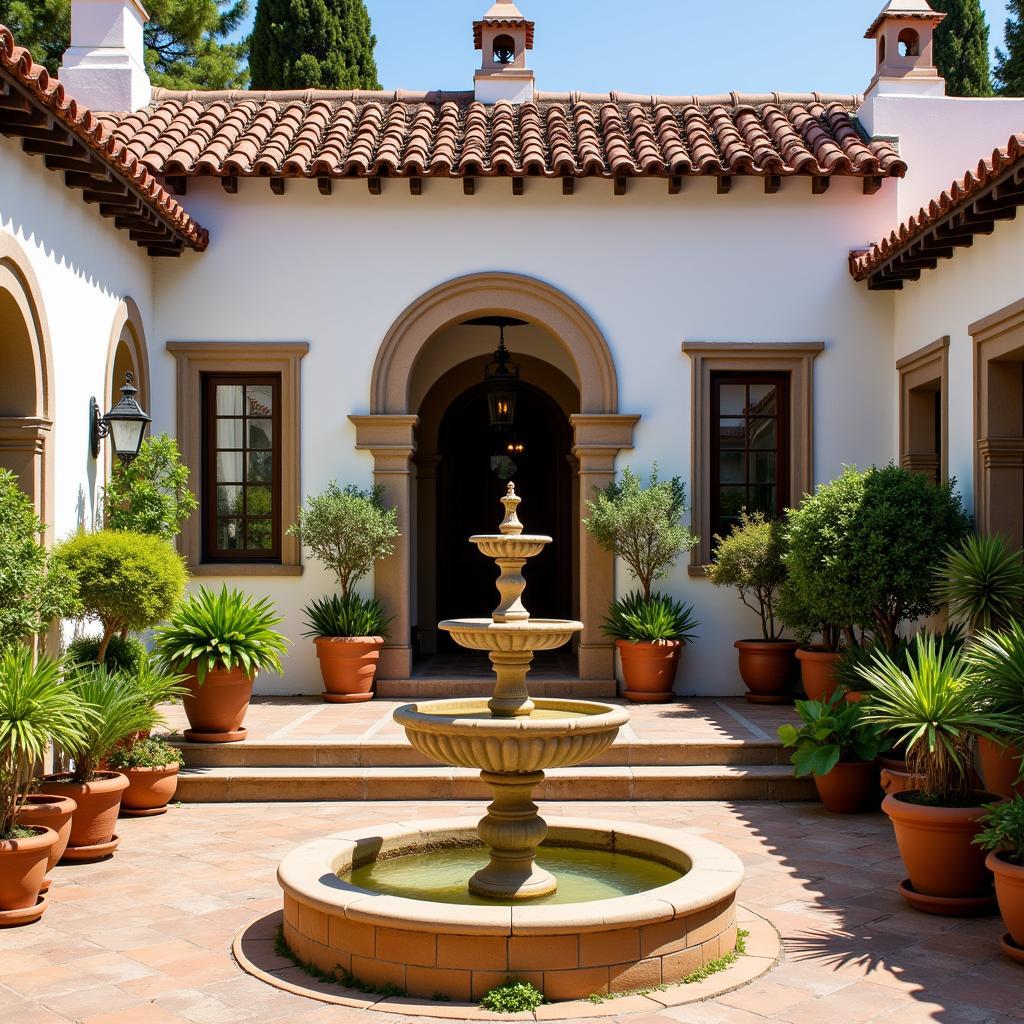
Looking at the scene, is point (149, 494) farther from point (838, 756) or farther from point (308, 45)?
point (308, 45)

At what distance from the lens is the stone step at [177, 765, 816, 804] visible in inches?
358

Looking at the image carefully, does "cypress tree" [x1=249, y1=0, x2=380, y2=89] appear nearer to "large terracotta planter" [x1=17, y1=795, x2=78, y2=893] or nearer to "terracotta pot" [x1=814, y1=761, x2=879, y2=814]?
"terracotta pot" [x1=814, y1=761, x2=879, y2=814]

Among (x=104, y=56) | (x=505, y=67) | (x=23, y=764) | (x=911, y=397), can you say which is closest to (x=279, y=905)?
(x=23, y=764)

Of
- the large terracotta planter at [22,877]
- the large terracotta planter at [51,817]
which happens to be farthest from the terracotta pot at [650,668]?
the large terracotta planter at [22,877]

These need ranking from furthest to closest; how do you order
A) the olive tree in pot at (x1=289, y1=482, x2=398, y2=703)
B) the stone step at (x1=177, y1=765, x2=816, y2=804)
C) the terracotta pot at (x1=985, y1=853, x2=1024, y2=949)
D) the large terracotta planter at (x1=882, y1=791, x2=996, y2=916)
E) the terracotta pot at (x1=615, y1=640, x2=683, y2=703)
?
1. the olive tree in pot at (x1=289, y1=482, x2=398, y2=703)
2. the terracotta pot at (x1=615, y1=640, x2=683, y2=703)
3. the stone step at (x1=177, y1=765, x2=816, y2=804)
4. the large terracotta planter at (x1=882, y1=791, x2=996, y2=916)
5. the terracotta pot at (x1=985, y1=853, x2=1024, y2=949)

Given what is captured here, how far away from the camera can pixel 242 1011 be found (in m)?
4.98

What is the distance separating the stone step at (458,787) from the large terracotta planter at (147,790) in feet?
1.45

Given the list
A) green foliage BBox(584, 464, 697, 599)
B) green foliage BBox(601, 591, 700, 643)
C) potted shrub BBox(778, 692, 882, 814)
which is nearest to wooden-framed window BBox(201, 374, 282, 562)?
green foliage BBox(584, 464, 697, 599)

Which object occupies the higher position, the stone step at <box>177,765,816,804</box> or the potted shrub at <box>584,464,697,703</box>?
the potted shrub at <box>584,464,697,703</box>

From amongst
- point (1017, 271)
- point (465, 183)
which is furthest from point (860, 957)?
point (465, 183)

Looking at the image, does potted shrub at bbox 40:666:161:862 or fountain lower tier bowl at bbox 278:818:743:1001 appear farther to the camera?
potted shrub at bbox 40:666:161:862

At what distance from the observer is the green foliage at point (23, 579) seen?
21.8 feet

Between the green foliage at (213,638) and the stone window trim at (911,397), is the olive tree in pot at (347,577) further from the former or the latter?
the stone window trim at (911,397)

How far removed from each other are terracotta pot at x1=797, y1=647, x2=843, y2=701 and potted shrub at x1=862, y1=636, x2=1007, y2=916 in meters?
3.45
